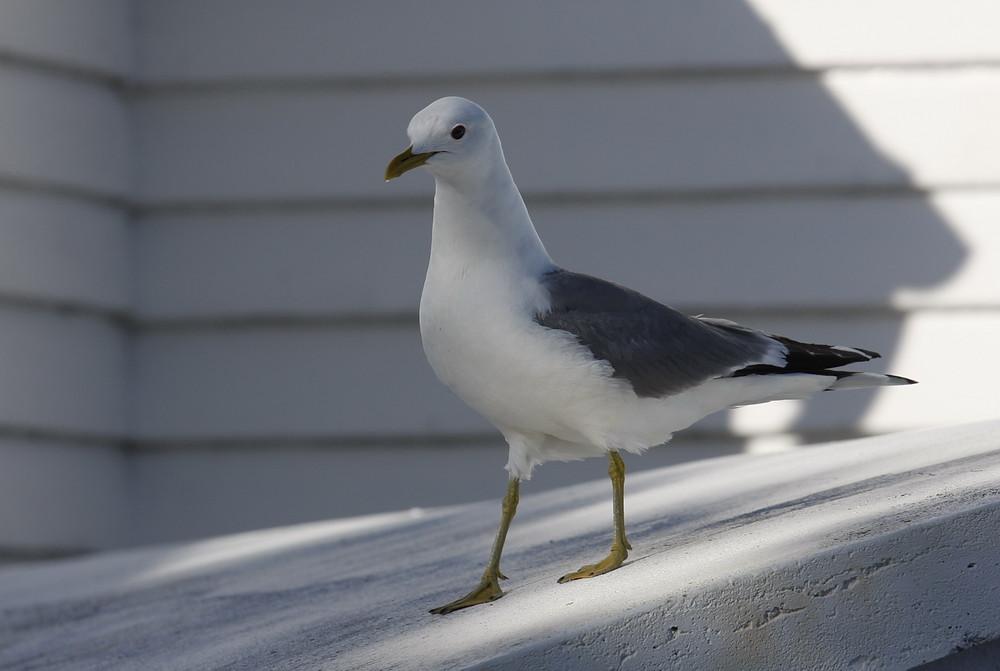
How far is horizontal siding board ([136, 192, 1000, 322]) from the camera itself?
4891 millimetres

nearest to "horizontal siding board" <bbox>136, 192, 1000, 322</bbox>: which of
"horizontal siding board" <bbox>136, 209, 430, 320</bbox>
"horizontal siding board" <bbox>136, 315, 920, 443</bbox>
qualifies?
"horizontal siding board" <bbox>136, 209, 430, 320</bbox>

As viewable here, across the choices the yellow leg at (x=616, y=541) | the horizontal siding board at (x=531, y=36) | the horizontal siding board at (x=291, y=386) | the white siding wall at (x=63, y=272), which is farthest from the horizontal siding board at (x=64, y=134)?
the yellow leg at (x=616, y=541)

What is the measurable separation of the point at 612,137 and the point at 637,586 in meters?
3.41

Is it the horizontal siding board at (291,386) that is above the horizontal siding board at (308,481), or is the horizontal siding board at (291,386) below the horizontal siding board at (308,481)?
above

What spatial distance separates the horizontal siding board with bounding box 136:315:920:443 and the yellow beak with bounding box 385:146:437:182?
9.73 feet

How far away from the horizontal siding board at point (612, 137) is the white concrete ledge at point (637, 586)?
4.95 feet

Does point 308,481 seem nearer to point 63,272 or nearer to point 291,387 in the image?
point 291,387

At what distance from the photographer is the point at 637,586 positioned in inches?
72.1

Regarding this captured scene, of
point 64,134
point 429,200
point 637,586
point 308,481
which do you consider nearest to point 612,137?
point 429,200

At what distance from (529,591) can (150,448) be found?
11.2ft

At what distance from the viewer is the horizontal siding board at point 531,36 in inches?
192

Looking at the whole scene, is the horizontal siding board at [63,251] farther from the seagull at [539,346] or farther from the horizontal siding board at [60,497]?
the seagull at [539,346]

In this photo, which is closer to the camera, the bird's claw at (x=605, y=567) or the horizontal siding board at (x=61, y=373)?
the bird's claw at (x=605, y=567)

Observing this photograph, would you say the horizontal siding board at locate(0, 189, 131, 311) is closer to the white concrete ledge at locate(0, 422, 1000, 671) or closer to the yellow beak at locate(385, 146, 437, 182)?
the white concrete ledge at locate(0, 422, 1000, 671)
